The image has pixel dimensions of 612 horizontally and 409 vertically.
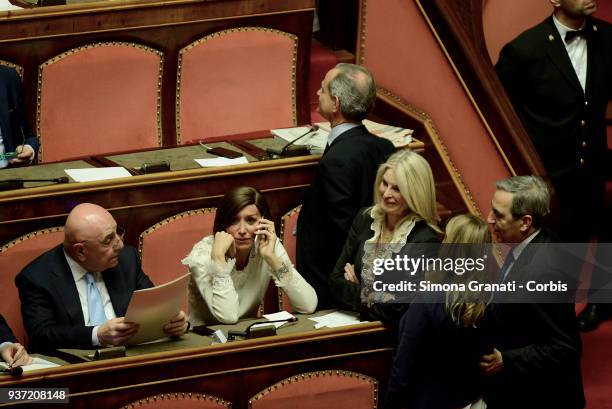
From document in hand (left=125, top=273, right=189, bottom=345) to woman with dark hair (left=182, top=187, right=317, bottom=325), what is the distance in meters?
0.24

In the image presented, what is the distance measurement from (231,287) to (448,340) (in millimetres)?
656

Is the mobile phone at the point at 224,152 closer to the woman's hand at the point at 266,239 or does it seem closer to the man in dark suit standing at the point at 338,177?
the man in dark suit standing at the point at 338,177

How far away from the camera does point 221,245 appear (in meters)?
3.43

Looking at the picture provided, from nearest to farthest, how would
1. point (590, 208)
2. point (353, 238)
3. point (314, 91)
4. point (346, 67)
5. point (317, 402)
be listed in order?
point (317, 402) < point (353, 238) < point (346, 67) < point (590, 208) < point (314, 91)

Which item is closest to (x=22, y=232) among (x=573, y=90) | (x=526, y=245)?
(x=526, y=245)

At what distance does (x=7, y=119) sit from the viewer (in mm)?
4082

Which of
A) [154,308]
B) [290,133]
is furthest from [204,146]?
[154,308]

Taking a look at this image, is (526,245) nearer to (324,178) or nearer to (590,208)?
(324,178)

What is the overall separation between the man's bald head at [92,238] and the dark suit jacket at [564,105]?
1500mm

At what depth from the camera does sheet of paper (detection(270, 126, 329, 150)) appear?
399 cm

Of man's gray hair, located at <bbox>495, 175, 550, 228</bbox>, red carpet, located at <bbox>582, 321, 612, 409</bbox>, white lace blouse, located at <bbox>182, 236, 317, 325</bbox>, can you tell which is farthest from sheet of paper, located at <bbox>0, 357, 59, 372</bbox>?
red carpet, located at <bbox>582, 321, 612, 409</bbox>

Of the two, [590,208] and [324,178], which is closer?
[324,178]

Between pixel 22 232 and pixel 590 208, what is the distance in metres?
1.86

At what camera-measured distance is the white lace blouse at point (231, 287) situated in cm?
342
